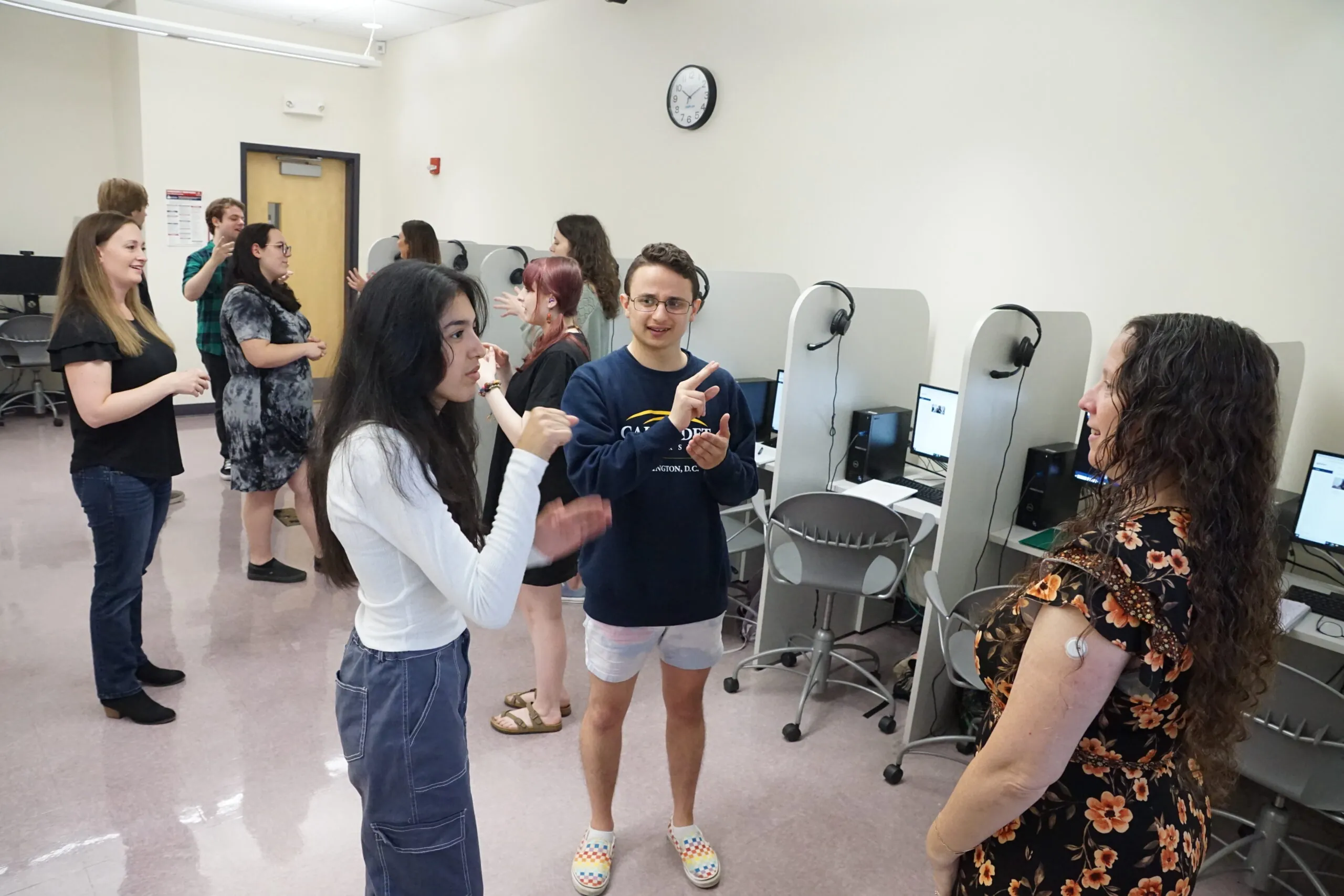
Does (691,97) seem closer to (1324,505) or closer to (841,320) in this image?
(841,320)

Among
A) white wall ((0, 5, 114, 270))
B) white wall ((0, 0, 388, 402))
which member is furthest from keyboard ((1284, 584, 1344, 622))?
white wall ((0, 5, 114, 270))

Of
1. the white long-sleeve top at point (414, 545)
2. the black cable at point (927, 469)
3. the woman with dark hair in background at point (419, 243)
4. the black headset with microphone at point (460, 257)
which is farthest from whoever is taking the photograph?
the black headset with microphone at point (460, 257)

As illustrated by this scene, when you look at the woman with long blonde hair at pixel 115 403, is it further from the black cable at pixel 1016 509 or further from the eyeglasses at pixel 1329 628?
the eyeglasses at pixel 1329 628

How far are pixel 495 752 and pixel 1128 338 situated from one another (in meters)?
2.22

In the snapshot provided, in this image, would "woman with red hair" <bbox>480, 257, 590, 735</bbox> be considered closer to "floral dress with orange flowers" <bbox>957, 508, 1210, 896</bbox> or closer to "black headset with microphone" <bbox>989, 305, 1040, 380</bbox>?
"black headset with microphone" <bbox>989, 305, 1040, 380</bbox>

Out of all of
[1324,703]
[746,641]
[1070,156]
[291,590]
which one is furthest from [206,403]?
[1324,703]

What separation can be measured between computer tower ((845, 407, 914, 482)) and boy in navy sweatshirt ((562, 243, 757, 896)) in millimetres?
1321

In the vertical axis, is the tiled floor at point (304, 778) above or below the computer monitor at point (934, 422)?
below

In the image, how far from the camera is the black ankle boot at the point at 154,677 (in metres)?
2.90

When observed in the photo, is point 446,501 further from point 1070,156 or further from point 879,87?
point 879,87

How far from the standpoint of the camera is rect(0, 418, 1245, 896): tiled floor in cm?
216

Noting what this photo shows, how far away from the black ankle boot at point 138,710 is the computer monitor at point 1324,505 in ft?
11.2

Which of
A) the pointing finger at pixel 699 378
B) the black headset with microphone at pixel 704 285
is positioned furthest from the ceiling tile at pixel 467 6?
the pointing finger at pixel 699 378

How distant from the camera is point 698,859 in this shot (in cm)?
218
